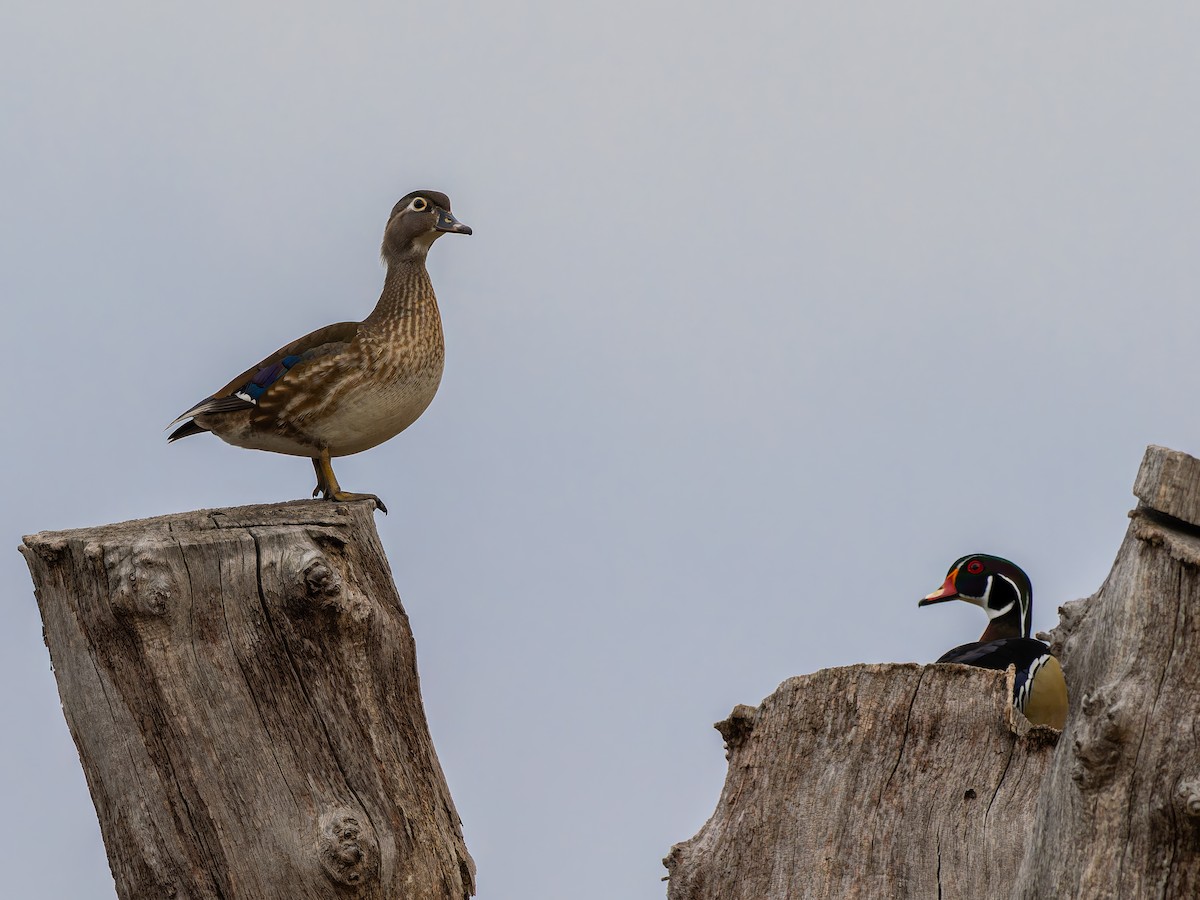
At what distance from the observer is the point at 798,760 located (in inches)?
173

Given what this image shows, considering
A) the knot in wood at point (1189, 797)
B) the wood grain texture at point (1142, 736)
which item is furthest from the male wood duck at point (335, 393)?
the knot in wood at point (1189, 797)

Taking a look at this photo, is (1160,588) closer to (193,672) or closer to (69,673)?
(193,672)

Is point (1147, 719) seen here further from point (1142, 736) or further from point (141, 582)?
point (141, 582)

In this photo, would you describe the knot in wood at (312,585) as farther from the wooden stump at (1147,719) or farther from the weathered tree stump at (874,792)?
the wooden stump at (1147,719)

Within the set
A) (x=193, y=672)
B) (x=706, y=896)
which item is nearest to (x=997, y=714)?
(x=706, y=896)

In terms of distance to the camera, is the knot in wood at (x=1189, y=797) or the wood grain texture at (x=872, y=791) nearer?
the knot in wood at (x=1189, y=797)

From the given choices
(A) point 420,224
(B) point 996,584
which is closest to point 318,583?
(A) point 420,224

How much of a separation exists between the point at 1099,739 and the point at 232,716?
2470 mm

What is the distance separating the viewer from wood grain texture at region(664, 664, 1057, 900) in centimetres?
420

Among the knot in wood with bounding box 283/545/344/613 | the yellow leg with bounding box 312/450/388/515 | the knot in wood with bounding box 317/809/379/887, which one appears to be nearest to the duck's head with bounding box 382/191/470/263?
the yellow leg with bounding box 312/450/388/515

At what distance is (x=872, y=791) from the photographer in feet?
14.1

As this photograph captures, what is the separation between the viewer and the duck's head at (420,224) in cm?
631

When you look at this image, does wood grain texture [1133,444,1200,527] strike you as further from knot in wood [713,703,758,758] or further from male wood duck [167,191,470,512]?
male wood duck [167,191,470,512]

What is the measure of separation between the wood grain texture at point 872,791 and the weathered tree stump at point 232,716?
97cm
